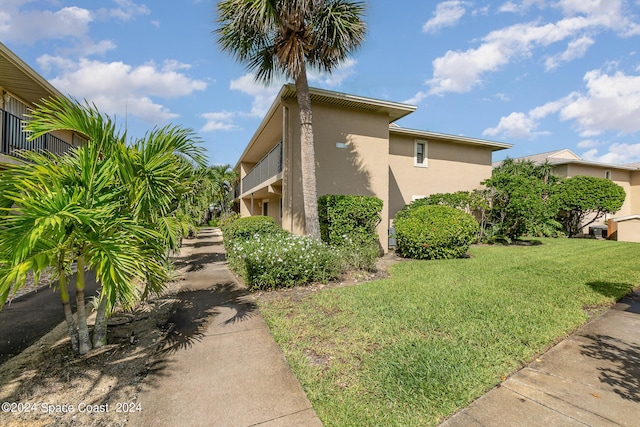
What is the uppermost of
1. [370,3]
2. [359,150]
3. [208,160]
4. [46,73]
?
[370,3]

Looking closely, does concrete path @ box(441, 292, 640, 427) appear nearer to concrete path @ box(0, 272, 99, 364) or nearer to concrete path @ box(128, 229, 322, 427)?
concrete path @ box(128, 229, 322, 427)

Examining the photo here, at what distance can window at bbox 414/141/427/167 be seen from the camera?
597 inches

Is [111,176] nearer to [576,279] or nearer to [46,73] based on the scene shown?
[576,279]

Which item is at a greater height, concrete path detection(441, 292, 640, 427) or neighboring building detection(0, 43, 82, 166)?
neighboring building detection(0, 43, 82, 166)

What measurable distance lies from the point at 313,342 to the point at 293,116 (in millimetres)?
8739

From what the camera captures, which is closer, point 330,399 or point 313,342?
point 330,399

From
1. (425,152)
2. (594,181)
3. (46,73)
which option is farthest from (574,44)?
(46,73)

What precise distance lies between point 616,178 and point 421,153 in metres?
20.0

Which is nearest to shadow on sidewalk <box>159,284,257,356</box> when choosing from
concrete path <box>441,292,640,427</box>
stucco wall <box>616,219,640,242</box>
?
concrete path <box>441,292,640,427</box>

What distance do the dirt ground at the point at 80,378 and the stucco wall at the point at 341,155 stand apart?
22.5ft

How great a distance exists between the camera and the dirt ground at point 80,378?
8.71ft

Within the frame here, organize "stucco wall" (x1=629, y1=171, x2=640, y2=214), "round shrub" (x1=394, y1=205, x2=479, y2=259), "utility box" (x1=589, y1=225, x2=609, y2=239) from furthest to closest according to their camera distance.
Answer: "stucco wall" (x1=629, y1=171, x2=640, y2=214)
"utility box" (x1=589, y1=225, x2=609, y2=239)
"round shrub" (x1=394, y1=205, x2=479, y2=259)

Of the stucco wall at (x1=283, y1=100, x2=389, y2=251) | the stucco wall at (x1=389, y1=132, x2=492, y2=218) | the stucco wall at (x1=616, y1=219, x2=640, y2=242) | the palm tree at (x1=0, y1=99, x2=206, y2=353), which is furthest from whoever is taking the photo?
the stucco wall at (x1=616, y1=219, x2=640, y2=242)

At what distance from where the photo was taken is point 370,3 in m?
9.30
